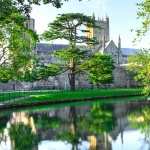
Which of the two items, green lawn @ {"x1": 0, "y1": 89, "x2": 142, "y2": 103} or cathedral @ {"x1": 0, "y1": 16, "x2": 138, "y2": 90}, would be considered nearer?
green lawn @ {"x1": 0, "y1": 89, "x2": 142, "y2": 103}

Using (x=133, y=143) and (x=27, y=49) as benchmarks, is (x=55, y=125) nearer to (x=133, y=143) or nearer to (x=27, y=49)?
(x=133, y=143)

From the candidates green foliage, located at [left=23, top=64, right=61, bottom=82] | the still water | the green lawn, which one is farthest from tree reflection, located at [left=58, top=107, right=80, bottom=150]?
green foliage, located at [left=23, top=64, right=61, bottom=82]

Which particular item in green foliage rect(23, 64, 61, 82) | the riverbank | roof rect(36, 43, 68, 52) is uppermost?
roof rect(36, 43, 68, 52)

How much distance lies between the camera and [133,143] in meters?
20.2

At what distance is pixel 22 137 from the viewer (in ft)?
74.9

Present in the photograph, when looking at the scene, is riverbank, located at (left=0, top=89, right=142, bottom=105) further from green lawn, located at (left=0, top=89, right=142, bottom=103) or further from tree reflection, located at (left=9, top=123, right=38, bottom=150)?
tree reflection, located at (left=9, top=123, right=38, bottom=150)

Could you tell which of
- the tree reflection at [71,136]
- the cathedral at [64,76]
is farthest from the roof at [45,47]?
the tree reflection at [71,136]

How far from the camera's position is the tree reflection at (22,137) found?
19.6 m

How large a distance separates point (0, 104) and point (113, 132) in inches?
861

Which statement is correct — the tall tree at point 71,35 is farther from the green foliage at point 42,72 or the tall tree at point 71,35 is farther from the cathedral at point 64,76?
the cathedral at point 64,76

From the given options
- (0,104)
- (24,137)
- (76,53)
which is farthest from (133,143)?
(76,53)

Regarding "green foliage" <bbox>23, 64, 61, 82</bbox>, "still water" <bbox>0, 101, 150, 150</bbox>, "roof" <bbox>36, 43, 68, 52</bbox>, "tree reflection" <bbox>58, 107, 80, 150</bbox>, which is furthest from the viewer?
"roof" <bbox>36, 43, 68, 52</bbox>

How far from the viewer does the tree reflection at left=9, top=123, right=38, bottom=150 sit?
1962cm

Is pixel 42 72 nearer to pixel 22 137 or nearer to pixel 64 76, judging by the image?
pixel 22 137
